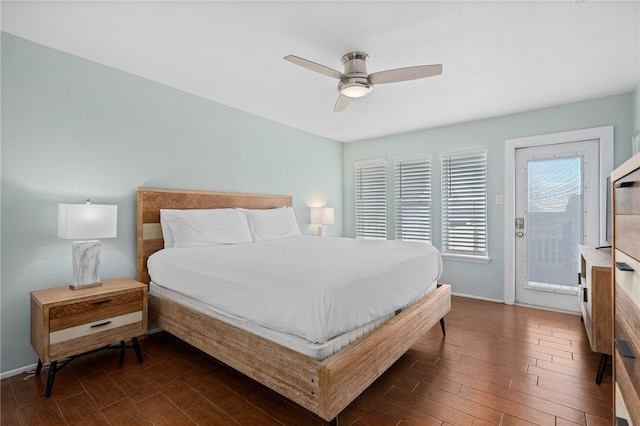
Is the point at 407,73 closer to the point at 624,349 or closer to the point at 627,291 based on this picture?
the point at 627,291

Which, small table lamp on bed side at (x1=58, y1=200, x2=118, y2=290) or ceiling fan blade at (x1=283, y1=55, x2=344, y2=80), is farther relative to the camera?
small table lamp on bed side at (x1=58, y1=200, x2=118, y2=290)

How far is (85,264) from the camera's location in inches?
90.7

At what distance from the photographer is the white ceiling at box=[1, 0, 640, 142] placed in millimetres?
1927

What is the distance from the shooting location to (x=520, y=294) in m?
3.92

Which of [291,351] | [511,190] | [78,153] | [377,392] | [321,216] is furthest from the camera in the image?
[321,216]

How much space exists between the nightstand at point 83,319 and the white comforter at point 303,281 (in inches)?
12.2

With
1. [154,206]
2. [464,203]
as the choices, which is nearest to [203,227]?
[154,206]

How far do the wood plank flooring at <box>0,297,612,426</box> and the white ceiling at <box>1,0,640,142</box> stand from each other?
97.4 inches

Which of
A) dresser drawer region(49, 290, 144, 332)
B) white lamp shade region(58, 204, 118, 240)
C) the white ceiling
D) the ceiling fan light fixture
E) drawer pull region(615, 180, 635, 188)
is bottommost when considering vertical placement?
dresser drawer region(49, 290, 144, 332)

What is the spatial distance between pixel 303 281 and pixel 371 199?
3873mm

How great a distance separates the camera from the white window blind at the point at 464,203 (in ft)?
13.7

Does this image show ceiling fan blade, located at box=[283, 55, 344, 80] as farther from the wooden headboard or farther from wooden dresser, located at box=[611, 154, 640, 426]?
the wooden headboard

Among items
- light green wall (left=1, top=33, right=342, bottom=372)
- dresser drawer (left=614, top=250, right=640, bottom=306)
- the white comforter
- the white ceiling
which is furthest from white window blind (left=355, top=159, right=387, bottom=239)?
dresser drawer (left=614, top=250, right=640, bottom=306)

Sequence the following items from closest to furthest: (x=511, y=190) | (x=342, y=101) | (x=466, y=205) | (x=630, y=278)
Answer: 1. (x=630, y=278)
2. (x=342, y=101)
3. (x=511, y=190)
4. (x=466, y=205)
